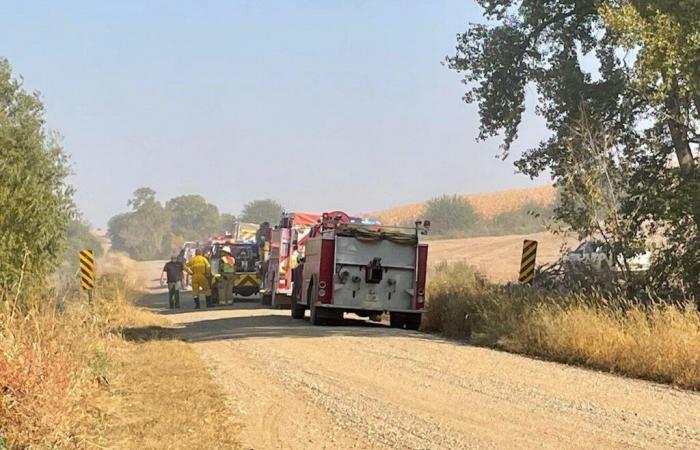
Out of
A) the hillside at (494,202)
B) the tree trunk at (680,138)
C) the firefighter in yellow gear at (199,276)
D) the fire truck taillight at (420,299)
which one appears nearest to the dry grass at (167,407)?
the fire truck taillight at (420,299)

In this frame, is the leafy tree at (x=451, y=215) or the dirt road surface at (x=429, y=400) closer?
the dirt road surface at (x=429, y=400)

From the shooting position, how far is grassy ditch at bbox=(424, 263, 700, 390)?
495 inches

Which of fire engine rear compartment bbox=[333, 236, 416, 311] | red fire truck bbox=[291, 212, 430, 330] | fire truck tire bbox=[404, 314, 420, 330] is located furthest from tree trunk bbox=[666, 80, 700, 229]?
fire truck tire bbox=[404, 314, 420, 330]

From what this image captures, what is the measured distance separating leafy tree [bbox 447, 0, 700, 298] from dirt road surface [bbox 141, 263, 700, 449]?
4829mm

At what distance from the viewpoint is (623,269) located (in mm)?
18266

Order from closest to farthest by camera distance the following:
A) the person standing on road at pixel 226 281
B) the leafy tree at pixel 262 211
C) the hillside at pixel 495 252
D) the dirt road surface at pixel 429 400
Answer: the dirt road surface at pixel 429 400 < the person standing on road at pixel 226 281 < the hillside at pixel 495 252 < the leafy tree at pixel 262 211

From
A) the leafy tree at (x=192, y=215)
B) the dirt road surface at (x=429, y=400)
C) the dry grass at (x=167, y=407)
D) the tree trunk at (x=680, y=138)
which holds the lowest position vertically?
the dry grass at (x=167, y=407)

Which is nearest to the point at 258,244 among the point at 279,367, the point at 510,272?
the point at 510,272

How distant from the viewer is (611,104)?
2352 cm

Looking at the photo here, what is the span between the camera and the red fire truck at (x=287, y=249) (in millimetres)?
27703

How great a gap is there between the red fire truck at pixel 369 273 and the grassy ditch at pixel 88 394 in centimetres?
807

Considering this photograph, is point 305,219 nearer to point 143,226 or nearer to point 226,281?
point 226,281

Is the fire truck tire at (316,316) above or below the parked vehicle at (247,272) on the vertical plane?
below

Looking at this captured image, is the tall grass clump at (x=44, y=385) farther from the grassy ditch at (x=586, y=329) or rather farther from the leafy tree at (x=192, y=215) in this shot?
the leafy tree at (x=192, y=215)
